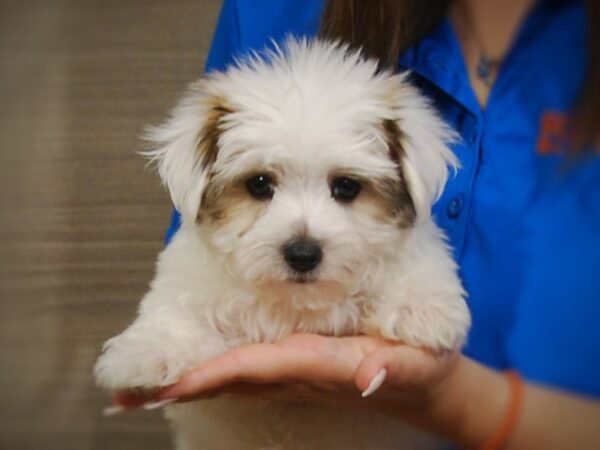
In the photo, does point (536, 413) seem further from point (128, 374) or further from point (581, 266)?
point (128, 374)

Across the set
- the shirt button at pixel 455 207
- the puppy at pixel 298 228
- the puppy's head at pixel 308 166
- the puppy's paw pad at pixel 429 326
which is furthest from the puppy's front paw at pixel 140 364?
the shirt button at pixel 455 207

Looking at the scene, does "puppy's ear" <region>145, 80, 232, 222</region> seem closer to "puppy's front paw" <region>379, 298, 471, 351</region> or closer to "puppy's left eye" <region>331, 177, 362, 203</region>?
"puppy's left eye" <region>331, 177, 362, 203</region>

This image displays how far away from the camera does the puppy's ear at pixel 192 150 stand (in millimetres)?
910

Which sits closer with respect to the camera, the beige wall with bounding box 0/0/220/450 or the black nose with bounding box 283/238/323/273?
the black nose with bounding box 283/238/323/273

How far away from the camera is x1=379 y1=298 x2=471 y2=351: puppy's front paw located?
2.61 ft

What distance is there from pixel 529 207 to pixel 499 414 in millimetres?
208

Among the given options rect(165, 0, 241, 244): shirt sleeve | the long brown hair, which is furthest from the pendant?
rect(165, 0, 241, 244): shirt sleeve

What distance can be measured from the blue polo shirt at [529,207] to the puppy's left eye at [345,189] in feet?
0.39

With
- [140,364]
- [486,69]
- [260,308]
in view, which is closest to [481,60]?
[486,69]

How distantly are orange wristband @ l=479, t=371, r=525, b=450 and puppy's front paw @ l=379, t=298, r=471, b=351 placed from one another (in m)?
0.09

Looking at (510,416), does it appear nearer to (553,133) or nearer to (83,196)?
(553,133)

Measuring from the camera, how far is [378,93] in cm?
90

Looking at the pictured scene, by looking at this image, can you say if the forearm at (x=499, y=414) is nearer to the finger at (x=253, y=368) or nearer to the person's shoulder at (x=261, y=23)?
the finger at (x=253, y=368)

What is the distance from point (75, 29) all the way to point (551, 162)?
33.3 inches
